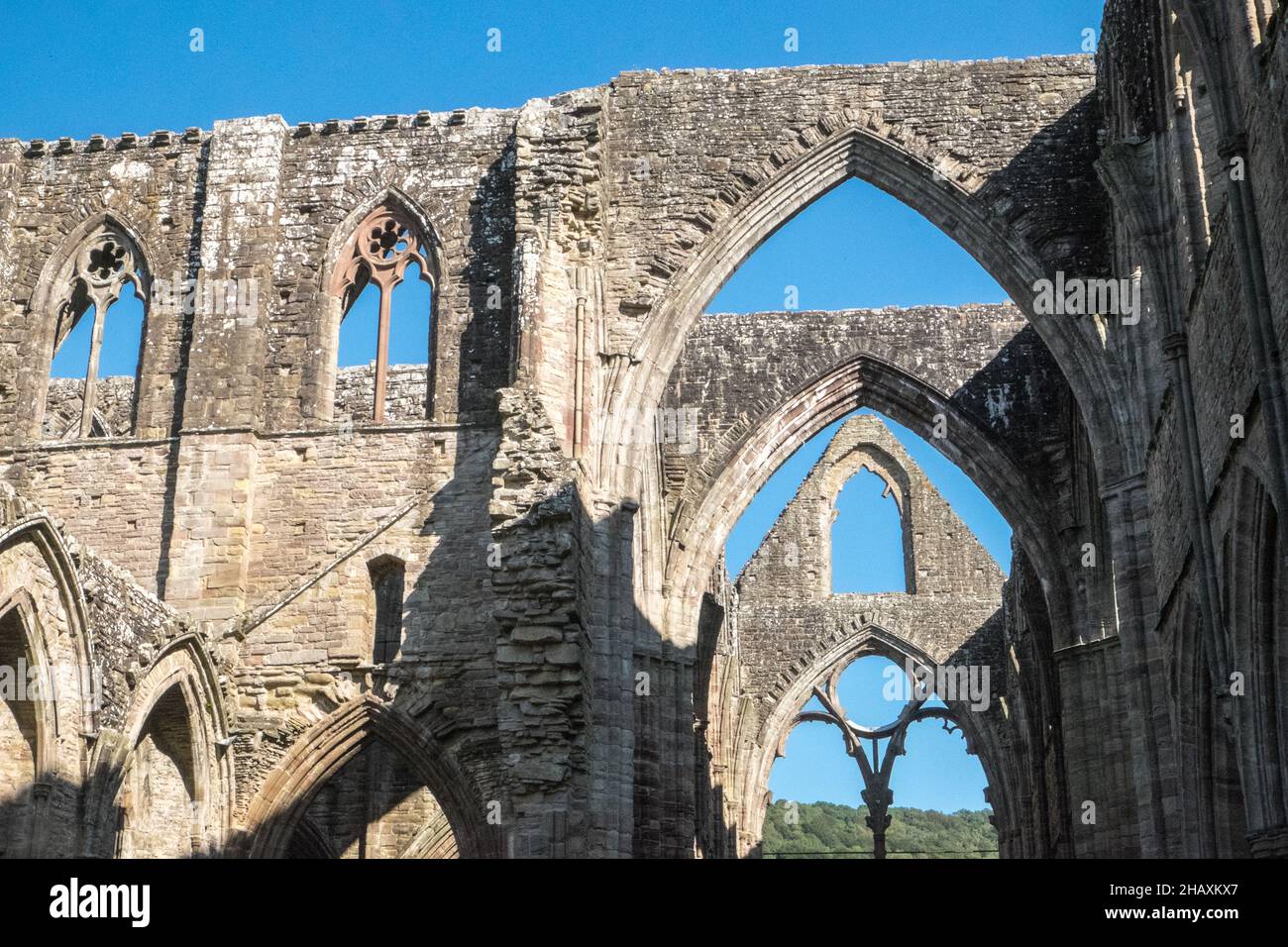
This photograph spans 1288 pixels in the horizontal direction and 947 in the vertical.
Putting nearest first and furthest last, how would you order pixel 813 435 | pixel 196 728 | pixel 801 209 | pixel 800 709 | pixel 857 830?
pixel 196 728, pixel 801 209, pixel 813 435, pixel 800 709, pixel 857 830

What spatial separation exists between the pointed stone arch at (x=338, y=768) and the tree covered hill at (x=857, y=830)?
24.2 m

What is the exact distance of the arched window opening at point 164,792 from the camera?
41.9 ft

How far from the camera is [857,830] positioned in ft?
132

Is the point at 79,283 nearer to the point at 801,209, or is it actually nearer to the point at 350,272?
the point at 350,272

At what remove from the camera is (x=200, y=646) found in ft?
42.9

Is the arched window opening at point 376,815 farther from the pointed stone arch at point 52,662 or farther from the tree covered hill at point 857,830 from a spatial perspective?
the tree covered hill at point 857,830

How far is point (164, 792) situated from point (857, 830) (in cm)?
2899

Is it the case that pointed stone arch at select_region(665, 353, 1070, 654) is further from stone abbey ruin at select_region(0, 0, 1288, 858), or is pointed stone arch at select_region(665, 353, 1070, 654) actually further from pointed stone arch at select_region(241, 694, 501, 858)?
pointed stone arch at select_region(241, 694, 501, 858)

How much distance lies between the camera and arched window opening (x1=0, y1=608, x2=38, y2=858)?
35.8ft

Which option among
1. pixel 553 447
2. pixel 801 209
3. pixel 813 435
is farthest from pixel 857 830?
pixel 553 447
